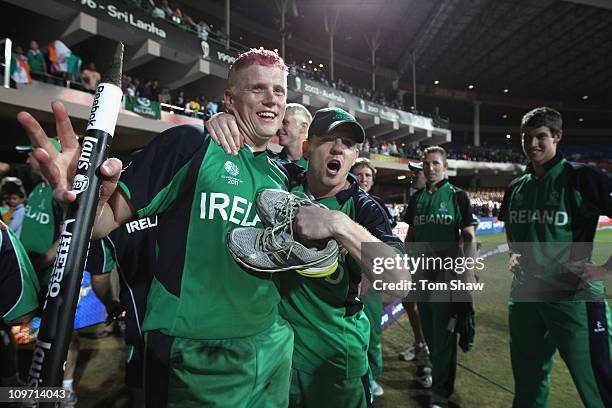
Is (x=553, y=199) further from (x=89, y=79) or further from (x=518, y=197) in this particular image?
(x=89, y=79)

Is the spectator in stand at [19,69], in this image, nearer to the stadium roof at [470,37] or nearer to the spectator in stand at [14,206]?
the spectator in stand at [14,206]

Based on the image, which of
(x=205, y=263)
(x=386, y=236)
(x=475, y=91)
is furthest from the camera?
(x=475, y=91)

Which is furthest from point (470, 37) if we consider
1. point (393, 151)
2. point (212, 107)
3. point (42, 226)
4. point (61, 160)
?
point (61, 160)

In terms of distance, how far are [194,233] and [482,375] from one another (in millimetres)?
3895

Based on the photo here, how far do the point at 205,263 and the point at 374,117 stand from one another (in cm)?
2683

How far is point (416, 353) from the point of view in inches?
175

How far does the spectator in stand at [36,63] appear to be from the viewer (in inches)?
401

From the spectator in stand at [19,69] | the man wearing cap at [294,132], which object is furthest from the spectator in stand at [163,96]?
the man wearing cap at [294,132]

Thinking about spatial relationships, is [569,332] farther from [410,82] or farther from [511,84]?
[511,84]

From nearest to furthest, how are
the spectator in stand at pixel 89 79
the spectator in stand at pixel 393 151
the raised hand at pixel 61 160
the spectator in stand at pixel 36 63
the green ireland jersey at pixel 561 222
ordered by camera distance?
the raised hand at pixel 61 160, the green ireland jersey at pixel 561 222, the spectator in stand at pixel 36 63, the spectator in stand at pixel 89 79, the spectator in stand at pixel 393 151

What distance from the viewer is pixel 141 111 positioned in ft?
40.2

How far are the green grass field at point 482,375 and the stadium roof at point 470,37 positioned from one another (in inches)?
863

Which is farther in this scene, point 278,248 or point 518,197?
point 518,197

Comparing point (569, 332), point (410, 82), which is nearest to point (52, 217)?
point (569, 332)
